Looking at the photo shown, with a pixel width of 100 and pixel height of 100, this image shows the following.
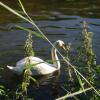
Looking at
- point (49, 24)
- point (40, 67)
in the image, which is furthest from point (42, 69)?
point (49, 24)

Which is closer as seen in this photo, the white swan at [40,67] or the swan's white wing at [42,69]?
the white swan at [40,67]

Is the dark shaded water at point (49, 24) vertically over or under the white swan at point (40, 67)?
over

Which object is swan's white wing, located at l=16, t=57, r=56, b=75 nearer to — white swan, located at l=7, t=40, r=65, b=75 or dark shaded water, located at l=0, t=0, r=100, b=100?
white swan, located at l=7, t=40, r=65, b=75

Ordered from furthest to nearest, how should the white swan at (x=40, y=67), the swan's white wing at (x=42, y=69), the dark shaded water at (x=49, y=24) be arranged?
1. the dark shaded water at (x=49, y=24)
2. the swan's white wing at (x=42, y=69)
3. the white swan at (x=40, y=67)

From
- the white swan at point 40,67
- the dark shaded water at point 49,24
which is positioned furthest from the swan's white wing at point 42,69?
the dark shaded water at point 49,24

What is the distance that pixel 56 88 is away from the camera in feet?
29.9

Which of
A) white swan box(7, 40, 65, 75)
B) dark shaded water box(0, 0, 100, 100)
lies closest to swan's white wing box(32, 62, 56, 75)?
white swan box(7, 40, 65, 75)

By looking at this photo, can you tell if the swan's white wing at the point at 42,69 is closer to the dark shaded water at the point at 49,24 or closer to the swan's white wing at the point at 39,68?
the swan's white wing at the point at 39,68

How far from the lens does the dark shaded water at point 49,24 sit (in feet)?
38.1

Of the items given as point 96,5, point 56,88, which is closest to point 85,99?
point 56,88

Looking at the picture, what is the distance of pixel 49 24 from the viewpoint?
1469cm

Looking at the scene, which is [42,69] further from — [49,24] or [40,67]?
[49,24]

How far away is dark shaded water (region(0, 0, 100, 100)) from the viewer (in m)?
11.6

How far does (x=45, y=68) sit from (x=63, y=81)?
1.38 meters
